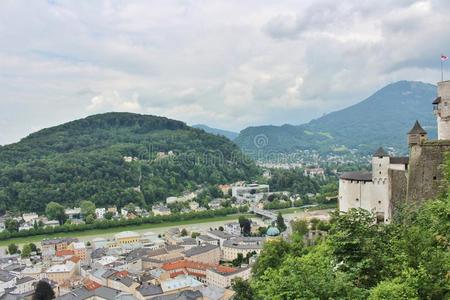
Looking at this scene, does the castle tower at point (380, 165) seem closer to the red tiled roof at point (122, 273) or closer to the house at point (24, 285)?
the red tiled roof at point (122, 273)

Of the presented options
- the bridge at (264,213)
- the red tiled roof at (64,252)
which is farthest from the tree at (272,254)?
the bridge at (264,213)

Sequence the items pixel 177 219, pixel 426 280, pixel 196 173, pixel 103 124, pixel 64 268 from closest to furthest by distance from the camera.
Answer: pixel 426 280, pixel 64 268, pixel 177 219, pixel 196 173, pixel 103 124

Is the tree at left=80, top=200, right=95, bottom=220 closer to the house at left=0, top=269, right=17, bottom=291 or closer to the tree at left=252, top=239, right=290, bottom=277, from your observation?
the house at left=0, top=269, right=17, bottom=291

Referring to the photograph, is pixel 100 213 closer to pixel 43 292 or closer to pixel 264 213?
pixel 264 213

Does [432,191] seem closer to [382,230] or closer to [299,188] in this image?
[382,230]

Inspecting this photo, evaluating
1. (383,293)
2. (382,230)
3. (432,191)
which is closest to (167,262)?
(432,191)

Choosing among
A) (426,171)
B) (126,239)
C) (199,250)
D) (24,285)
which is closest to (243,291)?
(426,171)
